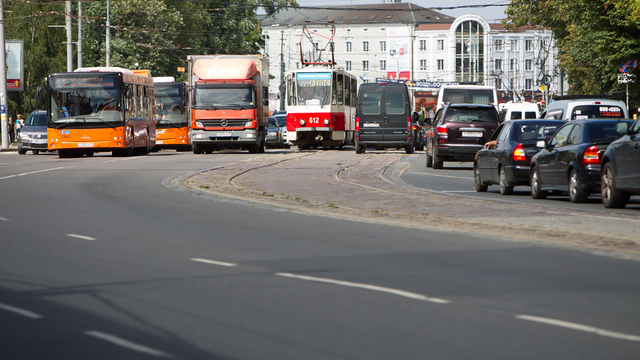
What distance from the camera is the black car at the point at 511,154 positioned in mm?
16734

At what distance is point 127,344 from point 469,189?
13967mm

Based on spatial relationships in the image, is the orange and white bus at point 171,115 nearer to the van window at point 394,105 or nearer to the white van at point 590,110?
the van window at point 394,105

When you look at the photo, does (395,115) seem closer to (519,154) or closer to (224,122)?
(224,122)

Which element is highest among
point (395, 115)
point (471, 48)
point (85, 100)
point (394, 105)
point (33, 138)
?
point (471, 48)

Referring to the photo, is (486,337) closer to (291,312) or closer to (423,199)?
(291,312)

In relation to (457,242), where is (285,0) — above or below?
above

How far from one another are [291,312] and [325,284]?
3.50 ft

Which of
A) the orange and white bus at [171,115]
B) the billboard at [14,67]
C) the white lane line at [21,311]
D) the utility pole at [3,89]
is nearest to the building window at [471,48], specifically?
the orange and white bus at [171,115]

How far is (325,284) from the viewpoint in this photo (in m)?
7.28

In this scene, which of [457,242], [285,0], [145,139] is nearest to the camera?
[457,242]

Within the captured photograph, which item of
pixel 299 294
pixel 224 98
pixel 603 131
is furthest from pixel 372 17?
pixel 299 294

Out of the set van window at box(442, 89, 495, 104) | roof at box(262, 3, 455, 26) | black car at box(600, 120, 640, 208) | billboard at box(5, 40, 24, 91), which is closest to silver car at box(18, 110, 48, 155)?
billboard at box(5, 40, 24, 91)

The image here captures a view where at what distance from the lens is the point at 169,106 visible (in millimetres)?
44344

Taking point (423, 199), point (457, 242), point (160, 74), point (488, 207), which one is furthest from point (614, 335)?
point (160, 74)
